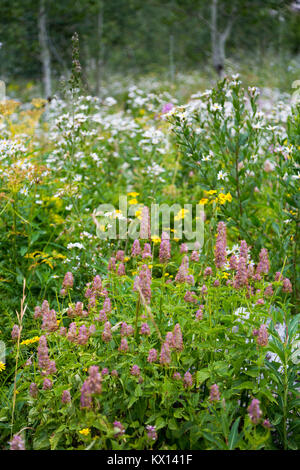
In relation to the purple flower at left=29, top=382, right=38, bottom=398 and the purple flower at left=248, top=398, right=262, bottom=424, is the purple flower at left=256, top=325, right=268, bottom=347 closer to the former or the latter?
the purple flower at left=248, top=398, right=262, bottom=424

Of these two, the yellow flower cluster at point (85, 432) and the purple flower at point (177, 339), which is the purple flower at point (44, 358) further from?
the purple flower at point (177, 339)

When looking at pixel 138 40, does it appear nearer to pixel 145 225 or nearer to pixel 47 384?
pixel 145 225

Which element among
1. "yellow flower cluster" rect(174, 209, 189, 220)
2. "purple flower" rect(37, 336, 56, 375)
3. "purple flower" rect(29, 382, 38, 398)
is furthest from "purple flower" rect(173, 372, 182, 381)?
"yellow flower cluster" rect(174, 209, 189, 220)

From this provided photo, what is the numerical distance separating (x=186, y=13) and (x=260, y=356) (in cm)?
1102

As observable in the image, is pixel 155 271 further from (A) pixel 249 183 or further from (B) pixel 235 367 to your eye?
(B) pixel 235 367

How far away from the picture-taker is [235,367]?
1.95m

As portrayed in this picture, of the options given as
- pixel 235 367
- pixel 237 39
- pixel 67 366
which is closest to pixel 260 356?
pixel 235 367

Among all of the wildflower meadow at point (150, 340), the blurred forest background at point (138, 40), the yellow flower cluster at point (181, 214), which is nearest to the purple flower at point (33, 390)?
the wildflower meadow at point (150, 340)

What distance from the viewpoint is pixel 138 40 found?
21.9 metres

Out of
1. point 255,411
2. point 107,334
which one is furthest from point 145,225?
point 255,411

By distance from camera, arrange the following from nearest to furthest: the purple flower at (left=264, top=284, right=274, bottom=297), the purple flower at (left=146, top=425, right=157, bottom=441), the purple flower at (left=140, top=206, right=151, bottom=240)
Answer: the purple flower at (left=146, top=425, right=157, bottom=441), the purple flower at (left=264, top=284, right=274, bottom=297), the purple flower at (left=140, top=206, right=151, bottom=240)

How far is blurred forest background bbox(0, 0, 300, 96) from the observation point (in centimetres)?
1024

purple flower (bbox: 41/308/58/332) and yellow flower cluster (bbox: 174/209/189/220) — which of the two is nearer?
purple flower (bbox: 41/308/58/332)
